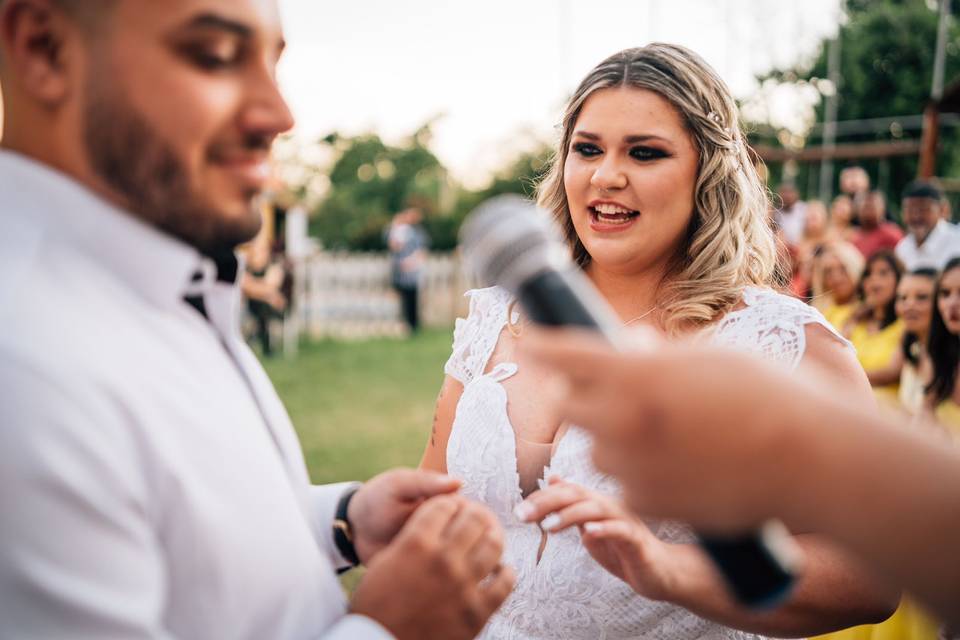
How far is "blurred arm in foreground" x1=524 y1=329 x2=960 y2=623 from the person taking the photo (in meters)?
0.69

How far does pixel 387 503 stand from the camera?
142 centimetres

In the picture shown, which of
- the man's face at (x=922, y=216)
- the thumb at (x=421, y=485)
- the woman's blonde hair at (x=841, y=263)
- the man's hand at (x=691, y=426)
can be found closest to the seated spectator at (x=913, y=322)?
the woman's blonde hair at (x=841, y=263)

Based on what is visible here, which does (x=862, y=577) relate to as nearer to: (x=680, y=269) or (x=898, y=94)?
(x=680, y=269)

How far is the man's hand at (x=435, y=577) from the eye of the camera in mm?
1124

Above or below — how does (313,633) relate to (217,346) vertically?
below

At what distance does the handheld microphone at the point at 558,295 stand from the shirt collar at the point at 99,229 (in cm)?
45

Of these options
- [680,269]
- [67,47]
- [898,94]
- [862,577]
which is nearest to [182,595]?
[67,47]

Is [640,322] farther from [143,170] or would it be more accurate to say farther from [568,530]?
[143,170]

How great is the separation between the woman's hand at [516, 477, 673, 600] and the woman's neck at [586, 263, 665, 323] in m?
0.88

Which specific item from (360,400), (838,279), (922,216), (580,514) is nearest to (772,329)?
(580,514)

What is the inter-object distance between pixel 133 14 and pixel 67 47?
10 cm

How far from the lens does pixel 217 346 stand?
1189 mm

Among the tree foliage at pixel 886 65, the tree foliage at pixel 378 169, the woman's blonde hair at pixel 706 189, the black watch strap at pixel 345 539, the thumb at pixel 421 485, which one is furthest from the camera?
the tree foliage at pixel 378 169

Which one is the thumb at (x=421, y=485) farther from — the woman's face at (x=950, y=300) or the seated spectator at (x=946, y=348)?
the woman's face at (x=950, y=300)
